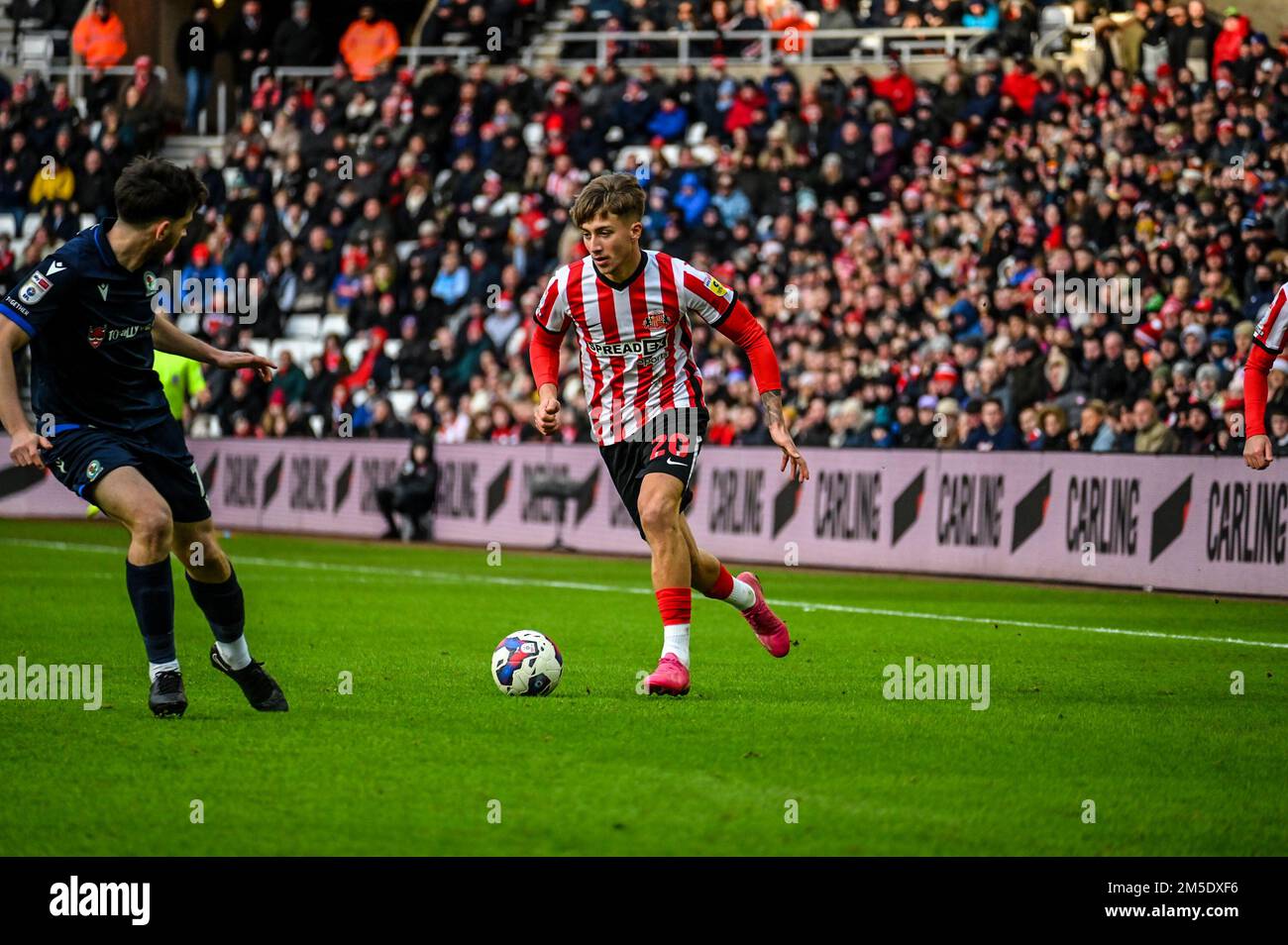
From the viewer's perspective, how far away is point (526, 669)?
8875 mm

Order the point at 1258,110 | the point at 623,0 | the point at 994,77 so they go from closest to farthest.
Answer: the point at 1258,110 < the point at 994,77 < the point at 623,0

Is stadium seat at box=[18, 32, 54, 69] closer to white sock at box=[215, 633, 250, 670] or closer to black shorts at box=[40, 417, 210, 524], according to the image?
black shorts at box=[40, 417, 210, 524]

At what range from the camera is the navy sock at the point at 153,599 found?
7797 millimetres

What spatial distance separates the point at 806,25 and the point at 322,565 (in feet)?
41.9

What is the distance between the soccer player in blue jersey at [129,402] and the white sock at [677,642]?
6.63 feet

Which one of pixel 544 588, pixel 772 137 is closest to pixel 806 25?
pixel 772 137

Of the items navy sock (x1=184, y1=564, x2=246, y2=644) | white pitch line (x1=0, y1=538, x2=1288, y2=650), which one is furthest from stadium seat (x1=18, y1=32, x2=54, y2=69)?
navy sock (x1=184, y1=564, x2=246, y2=644)

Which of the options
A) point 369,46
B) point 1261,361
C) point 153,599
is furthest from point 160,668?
point 369,46

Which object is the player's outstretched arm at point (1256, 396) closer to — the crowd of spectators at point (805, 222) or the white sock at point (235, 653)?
the white sock at point (235, 653)

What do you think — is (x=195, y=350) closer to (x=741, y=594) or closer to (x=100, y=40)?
(x=741, y=594)

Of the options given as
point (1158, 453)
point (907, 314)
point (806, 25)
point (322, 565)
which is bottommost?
point (322, 565)

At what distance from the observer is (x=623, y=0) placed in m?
30.6

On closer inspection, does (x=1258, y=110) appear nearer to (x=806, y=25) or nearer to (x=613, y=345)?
(x=806, y=25)
